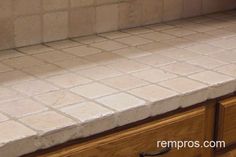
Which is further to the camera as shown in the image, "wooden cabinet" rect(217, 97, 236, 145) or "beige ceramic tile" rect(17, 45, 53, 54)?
"beige ceramic tile" rect(17, 45, 53, 54)

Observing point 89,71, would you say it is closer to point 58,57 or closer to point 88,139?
point 58,57

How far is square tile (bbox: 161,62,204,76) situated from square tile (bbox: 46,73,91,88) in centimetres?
21

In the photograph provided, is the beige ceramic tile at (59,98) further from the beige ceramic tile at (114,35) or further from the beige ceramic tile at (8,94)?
the beige ceramic tile at (114,35)

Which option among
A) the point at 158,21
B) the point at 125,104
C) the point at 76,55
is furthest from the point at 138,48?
the point at 125,104

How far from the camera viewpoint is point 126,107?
3.41ft

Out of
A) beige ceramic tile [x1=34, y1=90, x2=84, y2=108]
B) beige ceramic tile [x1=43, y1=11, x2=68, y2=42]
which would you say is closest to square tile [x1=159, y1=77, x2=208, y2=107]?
beige ceramic tile [x1=34, y1=90, x2=84, y2=108]

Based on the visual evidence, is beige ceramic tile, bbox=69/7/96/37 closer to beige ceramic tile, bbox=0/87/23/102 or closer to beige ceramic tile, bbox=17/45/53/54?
beige ceramic tile, bbox=17/45/53/54

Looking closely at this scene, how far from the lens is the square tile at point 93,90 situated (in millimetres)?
1096

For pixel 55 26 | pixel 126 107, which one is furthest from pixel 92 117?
pixel 55 26

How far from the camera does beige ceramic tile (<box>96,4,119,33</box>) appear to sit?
1.54 meters

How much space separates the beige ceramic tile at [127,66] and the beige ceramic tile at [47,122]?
0.30 metres

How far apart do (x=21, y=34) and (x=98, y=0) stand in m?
0.26

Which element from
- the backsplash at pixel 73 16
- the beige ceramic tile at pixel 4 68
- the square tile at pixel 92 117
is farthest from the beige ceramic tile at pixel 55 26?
the square tile at pixel 92 117

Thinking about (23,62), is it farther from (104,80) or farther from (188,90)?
(188,90)
